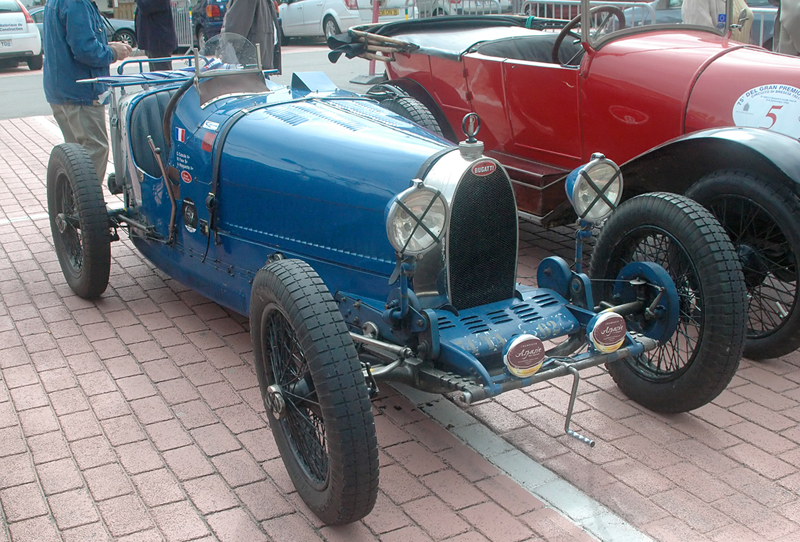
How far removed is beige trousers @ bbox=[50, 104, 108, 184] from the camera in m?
5.98

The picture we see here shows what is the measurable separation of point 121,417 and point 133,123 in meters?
2.01

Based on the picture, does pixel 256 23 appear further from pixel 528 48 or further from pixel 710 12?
pixel 710 12

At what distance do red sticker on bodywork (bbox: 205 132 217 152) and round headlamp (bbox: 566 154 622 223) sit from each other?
182 cm

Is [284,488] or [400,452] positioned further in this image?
[400,452]

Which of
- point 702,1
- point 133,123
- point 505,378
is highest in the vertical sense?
point 702,1

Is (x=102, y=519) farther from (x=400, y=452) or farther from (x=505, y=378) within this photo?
(x=505, y=378)

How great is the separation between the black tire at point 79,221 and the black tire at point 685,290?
2.74m

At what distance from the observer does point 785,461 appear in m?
3.13

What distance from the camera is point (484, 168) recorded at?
309 centimetres

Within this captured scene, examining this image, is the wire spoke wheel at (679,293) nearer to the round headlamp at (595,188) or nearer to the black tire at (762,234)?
the round headlamp at (595,188)

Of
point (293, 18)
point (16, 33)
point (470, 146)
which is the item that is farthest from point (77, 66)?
point (293, 18)

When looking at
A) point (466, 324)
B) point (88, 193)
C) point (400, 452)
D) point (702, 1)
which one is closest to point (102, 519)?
point (400, 452)

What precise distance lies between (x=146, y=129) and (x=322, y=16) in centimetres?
1460

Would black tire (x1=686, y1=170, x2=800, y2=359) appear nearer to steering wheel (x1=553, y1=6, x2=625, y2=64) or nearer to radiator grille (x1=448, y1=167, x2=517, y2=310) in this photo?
radiator grille (x1=448, y1=167, x2=517, y2=310)
